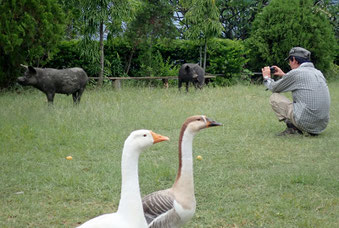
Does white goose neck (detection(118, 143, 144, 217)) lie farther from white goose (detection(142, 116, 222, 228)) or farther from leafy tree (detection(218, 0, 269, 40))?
leafy tree (detection(218, 0, 269, 40))

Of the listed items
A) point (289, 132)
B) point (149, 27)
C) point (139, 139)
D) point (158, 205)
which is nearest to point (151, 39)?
point (149, 27)

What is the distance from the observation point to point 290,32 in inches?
645

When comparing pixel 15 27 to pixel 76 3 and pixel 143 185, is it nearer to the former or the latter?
pixel 76 3

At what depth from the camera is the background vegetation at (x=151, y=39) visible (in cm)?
1409

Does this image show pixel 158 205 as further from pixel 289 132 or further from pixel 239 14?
pixel 239 14

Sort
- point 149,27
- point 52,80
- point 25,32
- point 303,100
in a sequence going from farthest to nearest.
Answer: point 149,27 → point 25,32 → point 52,80 → point 303,100

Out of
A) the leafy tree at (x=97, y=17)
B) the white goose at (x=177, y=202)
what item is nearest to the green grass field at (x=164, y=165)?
the white goose at (x=177, y=202)

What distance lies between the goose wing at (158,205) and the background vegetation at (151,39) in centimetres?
1083

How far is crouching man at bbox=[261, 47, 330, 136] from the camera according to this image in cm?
786

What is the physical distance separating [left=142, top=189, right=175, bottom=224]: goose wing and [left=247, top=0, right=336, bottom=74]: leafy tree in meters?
13.7

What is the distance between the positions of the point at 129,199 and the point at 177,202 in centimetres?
85

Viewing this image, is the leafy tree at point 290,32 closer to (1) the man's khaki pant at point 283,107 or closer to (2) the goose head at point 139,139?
(1) the man's khaki pant at point 283,107

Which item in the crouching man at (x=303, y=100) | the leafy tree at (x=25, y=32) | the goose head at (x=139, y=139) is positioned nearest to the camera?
the goose head at (x=139, y=139)

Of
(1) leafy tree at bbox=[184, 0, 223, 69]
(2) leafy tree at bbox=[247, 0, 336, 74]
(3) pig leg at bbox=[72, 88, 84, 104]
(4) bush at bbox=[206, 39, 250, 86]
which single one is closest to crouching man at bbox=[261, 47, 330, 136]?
(3) pig leg at bbox=[72, 88, 84, 104]
